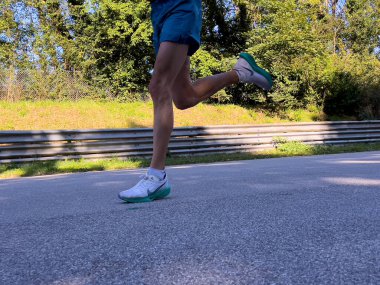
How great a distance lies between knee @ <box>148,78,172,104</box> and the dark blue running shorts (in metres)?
0.33

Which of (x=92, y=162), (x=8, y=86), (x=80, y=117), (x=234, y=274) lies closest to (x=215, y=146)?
(x=92, y=162)

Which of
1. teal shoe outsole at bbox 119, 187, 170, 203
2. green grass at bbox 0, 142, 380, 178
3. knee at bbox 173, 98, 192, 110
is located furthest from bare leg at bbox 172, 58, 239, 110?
green grass at bbox 0, 142, 380, 178

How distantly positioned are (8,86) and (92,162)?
7.16 m

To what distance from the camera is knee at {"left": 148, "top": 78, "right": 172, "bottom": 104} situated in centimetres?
366

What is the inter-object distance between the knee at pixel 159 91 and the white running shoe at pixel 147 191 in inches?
25.1

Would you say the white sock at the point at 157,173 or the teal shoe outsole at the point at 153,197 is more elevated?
the white sock at the point at 157,173

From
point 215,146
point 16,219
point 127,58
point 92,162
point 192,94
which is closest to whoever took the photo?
point 16,219

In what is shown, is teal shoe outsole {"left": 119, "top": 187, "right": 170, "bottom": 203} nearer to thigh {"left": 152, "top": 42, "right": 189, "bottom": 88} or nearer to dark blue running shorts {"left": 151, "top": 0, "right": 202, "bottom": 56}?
thigh {"left": 152, "top": 42, "right": 189, "bottom": 88}

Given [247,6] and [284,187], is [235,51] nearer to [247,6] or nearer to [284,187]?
[247,6]

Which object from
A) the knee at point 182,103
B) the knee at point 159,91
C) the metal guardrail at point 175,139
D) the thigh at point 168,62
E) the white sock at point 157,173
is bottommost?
the metal guardrail at point 175,139

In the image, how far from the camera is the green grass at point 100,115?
1551cm

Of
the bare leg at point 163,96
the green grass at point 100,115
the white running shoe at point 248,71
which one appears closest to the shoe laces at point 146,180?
the bare leg at point 163,96

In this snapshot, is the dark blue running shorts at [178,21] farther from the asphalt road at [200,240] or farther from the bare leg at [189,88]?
the asphalt road at [200,240]

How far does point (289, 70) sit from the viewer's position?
75.3 feet
